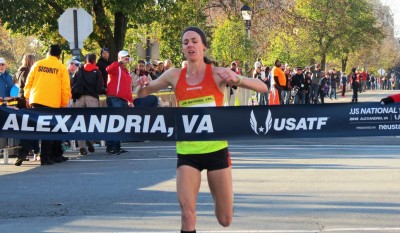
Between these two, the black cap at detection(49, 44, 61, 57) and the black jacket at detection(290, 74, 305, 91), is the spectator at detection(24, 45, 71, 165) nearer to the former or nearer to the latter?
the black cap at detection(49, 44, 61, 57)

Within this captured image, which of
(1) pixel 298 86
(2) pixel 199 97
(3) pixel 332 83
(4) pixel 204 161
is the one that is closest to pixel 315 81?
(1) pixel 298 86

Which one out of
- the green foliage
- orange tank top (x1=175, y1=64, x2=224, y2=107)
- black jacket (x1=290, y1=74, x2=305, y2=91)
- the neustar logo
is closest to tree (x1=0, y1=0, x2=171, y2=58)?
black jacket (x1=290, y1=74, x2=305, y2=91)

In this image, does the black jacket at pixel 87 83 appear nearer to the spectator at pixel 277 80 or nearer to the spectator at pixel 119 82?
the spectator at pixel 119 82

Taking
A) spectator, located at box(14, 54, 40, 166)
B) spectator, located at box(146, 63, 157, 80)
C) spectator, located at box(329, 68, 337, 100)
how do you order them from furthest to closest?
spectator, located at box(329, 68, 337, 100) → spectator, located at box(146, 63, 157, 80) → spectator, located at box(14, 54, 40, 166)

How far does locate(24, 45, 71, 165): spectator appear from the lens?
16.6 meters

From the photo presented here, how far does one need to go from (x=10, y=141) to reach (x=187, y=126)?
10.6 metres

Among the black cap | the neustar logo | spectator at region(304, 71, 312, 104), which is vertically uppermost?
spectator at region(304, 71, 312, 104)

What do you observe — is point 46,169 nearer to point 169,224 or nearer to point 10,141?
point 10,141

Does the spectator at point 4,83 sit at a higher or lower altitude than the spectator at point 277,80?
lower

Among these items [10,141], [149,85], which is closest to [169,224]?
[149,85]

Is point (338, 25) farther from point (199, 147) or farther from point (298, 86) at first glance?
point (199, 147)

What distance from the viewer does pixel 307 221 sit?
10.4 metres

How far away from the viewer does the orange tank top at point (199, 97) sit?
26.6 ft

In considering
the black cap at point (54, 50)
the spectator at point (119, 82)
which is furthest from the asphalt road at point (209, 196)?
the black cap at point (54, 50)
